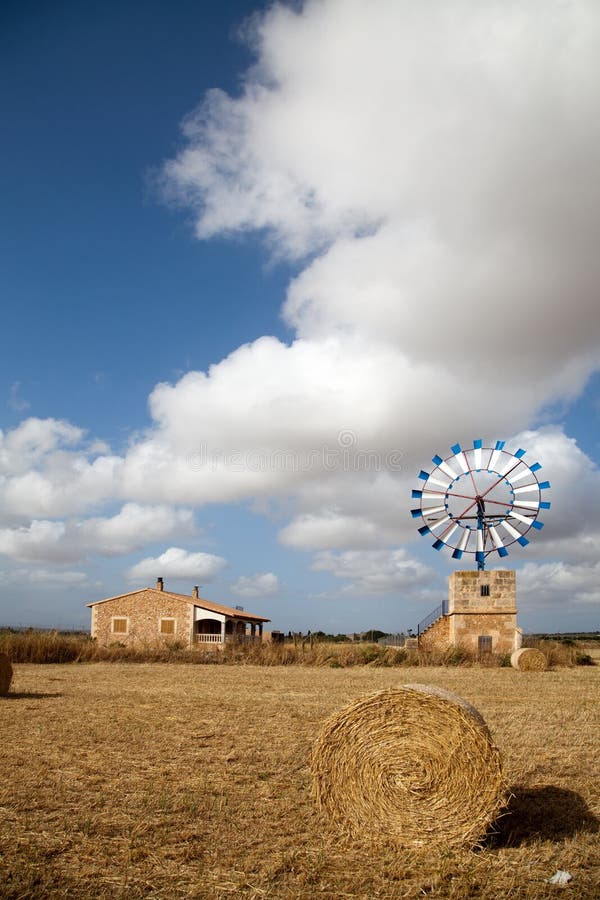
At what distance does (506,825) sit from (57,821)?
3.84m

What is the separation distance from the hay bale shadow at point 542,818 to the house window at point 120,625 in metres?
40.0

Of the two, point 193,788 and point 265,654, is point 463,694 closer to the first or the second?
point 193,788

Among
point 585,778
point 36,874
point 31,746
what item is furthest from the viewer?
point 31,746

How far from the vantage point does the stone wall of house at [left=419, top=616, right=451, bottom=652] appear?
1304 inches

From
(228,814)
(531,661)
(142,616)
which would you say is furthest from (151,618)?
(228,814)

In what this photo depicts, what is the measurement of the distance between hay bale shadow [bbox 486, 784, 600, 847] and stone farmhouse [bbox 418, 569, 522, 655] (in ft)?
81.1

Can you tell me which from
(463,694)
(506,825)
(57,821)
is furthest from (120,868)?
(463,694)

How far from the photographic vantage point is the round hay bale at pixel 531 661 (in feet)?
85.8

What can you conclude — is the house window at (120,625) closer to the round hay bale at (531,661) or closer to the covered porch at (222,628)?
the covered porch at (222,628)

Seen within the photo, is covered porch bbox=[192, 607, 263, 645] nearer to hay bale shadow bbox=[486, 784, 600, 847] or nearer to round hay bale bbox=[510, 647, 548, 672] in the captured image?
round hay bale bbox=[510, 647, 548, 672]

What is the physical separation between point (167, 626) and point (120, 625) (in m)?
3.06

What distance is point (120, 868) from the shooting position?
5254mm

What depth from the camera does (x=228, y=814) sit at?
21.6ft

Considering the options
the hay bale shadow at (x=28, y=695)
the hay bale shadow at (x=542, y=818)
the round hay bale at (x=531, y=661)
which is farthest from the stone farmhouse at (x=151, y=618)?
the hay bale shadow at (x=542, y=818)
